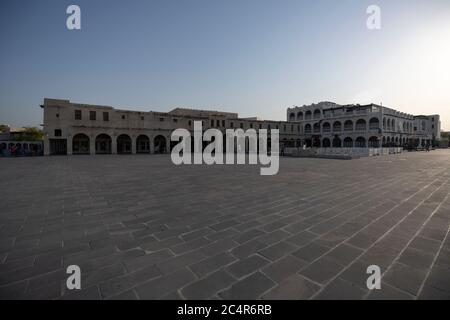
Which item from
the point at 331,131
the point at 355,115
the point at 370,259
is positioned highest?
the point at 355,115

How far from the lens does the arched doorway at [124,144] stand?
35653 mm

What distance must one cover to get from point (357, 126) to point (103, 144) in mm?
53857

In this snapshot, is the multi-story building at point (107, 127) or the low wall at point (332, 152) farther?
the multi-story building at point (107, 127)

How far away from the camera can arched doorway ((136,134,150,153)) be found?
37.1 m

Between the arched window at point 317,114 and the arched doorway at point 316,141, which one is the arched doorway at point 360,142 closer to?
the arched doorway at point 316,141

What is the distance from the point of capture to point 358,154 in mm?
26078

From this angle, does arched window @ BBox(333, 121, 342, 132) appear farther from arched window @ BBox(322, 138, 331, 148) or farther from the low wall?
the low wall

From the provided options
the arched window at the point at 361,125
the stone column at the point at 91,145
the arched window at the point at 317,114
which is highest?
the arched window at the point at 317,114

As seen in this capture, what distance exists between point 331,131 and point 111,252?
195 feet

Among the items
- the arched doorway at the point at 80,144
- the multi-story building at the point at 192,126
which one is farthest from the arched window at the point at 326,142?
the arched doorway at the point at 80,144

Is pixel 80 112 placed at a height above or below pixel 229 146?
above

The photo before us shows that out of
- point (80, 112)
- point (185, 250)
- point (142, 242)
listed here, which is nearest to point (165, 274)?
point (185, 250)

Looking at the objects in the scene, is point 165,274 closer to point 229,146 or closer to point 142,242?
point 142,242

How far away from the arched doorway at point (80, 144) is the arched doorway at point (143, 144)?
7.56 m
